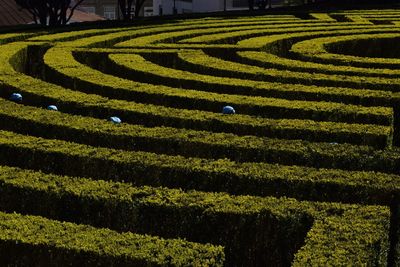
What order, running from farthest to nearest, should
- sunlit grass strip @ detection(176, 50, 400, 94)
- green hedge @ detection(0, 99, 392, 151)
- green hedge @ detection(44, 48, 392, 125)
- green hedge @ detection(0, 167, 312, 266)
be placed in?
1. sunlit grass strip @ detection(176, 50, 400, 94)
2. green hedge @ detection(44, 48, 392, 125)
3. green hedge @ detection(0, 99, 392, 151)
4. green hedge @ detection(0, 167, 312, 266)

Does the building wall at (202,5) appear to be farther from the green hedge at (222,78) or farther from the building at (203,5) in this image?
the green hedge at (222,78)

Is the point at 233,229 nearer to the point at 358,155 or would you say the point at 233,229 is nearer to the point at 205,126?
the point at 358,155

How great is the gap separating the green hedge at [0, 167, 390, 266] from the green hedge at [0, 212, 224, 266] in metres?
0.76

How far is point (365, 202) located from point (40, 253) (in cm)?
376

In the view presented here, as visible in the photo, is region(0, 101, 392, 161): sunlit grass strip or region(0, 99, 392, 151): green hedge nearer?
region(0, 101, 392, 161): sunlit grass strip

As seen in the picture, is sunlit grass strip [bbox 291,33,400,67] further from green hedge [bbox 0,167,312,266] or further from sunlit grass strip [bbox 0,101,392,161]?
green hedge [bbox 0,167,312,266]

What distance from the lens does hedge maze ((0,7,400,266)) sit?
6273 millimetres

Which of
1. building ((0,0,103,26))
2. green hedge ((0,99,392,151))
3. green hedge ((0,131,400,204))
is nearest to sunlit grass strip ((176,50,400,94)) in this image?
green hedge ((0,99,392,151))

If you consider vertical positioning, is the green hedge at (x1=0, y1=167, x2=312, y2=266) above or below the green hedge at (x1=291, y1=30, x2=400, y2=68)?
below

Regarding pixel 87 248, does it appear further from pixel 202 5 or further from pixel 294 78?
pixel 202 5

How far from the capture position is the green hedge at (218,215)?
6.62m

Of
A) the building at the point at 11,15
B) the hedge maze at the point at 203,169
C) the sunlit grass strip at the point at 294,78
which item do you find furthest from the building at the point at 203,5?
the hedge maze at the point at 203,169

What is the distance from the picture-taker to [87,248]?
6016 mm

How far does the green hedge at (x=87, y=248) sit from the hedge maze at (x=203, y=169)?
14mm
